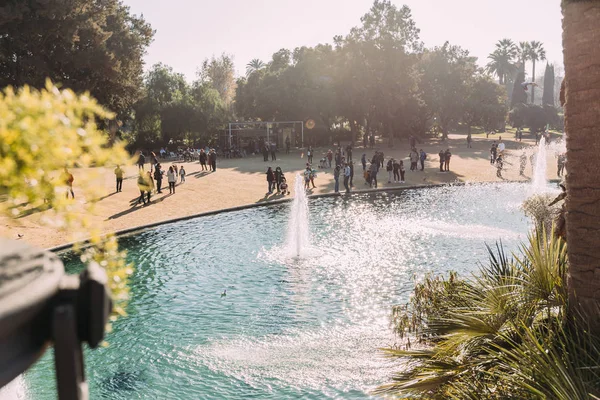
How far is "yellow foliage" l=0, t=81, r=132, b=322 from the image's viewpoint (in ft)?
5.79

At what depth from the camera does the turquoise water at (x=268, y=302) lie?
991 centimetres

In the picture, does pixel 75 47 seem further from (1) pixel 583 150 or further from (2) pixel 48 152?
(2) pixel 48 152

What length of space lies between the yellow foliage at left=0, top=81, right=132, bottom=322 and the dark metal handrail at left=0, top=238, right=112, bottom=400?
1.03 feet

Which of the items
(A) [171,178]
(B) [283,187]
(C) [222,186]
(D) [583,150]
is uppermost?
(D) [583,150]

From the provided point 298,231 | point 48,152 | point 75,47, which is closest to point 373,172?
point 298,231

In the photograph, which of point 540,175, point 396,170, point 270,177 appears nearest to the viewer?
point 270,177

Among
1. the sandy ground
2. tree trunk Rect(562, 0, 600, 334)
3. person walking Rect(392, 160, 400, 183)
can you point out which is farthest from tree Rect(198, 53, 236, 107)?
tree trunk Rect(562, 0, 600, 334)

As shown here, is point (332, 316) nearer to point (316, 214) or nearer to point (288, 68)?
point (316, 214)

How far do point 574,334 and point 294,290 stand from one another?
1019 cm

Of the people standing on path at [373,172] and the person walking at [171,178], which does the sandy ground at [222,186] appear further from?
the people standing on path at [373,172]

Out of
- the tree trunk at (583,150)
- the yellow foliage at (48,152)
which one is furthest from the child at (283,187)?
the yellow foliage at (48,152)

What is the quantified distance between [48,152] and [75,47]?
43.4 metres

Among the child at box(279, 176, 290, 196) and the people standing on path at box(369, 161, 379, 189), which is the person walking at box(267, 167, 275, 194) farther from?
the people standing on path at box(369, 161, 379, 189)

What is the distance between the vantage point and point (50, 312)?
1479 mm
